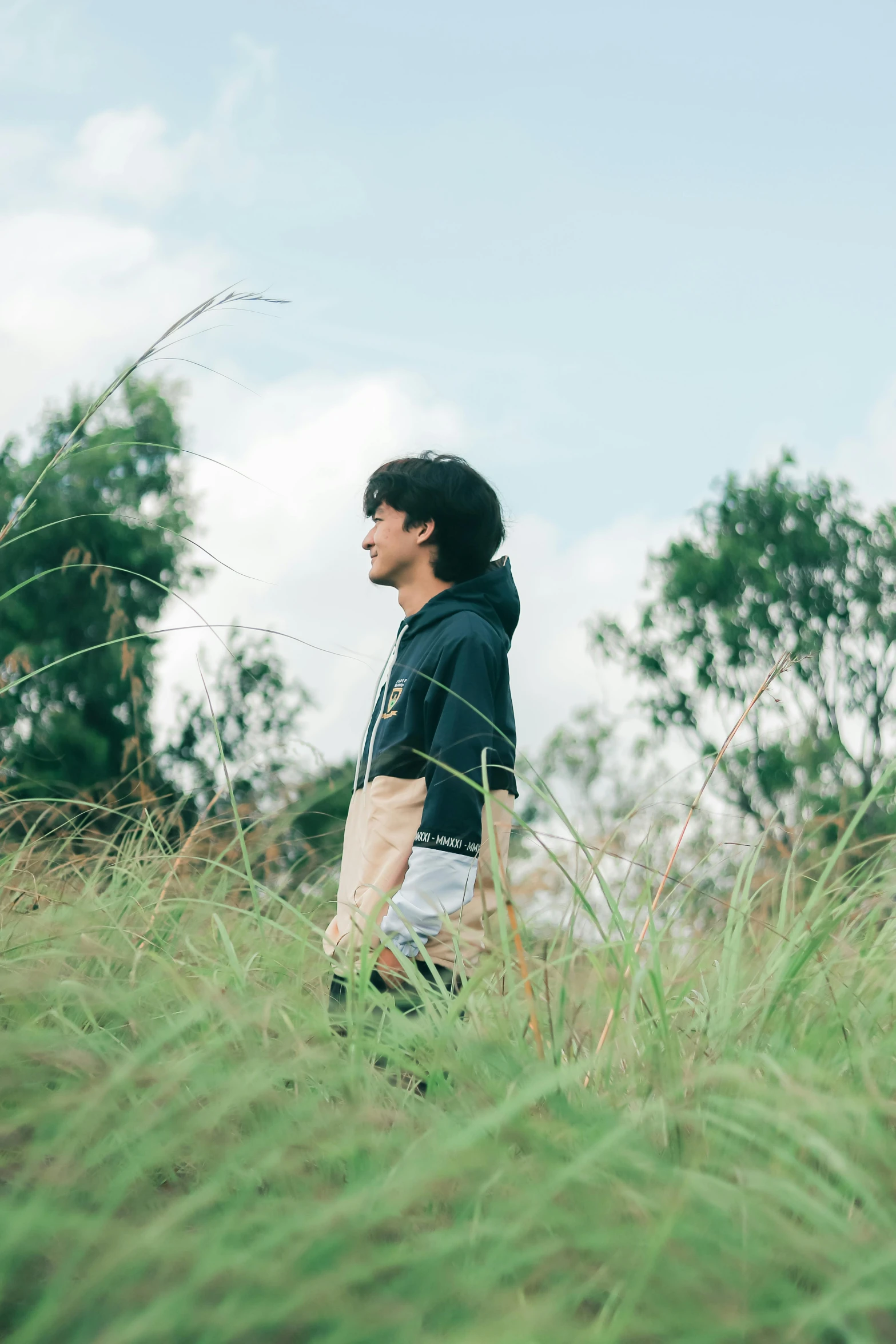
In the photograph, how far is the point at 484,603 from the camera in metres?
2.76

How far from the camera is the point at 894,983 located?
75.0 inches

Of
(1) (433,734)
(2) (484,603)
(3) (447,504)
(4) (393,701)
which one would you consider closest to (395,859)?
(1) (433,734)

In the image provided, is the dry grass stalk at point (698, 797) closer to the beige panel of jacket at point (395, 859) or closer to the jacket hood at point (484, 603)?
the beige panel of jacket at point (395, 859)

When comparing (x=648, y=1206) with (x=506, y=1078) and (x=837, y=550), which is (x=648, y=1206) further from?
(x=837, y=550)

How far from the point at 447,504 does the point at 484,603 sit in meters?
0.30

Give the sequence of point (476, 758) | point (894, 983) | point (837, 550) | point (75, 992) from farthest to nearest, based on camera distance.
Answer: point (837, 550)
point (476, 758)
point (894, 983)
point (75, 992)

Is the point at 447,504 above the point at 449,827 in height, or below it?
above

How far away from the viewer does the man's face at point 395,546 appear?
2846 millimetres

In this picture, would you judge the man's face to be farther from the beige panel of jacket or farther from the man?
the beige panel of jacket

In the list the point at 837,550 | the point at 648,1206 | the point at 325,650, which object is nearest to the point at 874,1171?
the point at 648,1206

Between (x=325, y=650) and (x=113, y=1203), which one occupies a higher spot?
(x=325, y=650)

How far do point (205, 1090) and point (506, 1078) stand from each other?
0.44 m

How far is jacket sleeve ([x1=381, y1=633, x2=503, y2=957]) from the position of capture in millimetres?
2250

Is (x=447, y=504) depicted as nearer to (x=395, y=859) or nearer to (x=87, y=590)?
(x=395, y=859)
